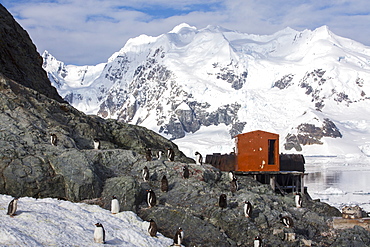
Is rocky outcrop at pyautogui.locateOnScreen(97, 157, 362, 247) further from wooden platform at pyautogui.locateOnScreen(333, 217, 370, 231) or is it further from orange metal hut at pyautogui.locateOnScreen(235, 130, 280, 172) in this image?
orange metal hut at pyautogui.locateOnScreen(235, 130, 280, 172)

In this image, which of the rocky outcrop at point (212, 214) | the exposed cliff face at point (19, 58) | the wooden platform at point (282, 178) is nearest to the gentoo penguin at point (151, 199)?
the rocky outcrop at point (212, 214)

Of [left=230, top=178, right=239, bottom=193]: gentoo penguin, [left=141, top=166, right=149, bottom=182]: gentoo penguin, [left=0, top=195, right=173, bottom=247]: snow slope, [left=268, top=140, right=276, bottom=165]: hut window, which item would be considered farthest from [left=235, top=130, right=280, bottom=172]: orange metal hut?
[left=0, top=195, right=173, bottom=247]: snow slope

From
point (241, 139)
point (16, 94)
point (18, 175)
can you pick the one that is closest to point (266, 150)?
point (241, 139)

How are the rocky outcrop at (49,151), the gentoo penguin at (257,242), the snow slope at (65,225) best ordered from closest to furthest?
the snow slope at (65,225) < the gentoo penguin at (257,242) < the rocky outcrop at (49,151)

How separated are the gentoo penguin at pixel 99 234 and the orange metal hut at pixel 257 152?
82.6 ft

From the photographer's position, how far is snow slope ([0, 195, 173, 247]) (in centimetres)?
1789

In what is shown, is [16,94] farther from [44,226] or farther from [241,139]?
[241,139]

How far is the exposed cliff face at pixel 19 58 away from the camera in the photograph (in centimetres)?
3922

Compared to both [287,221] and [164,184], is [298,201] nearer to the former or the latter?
[287,221]

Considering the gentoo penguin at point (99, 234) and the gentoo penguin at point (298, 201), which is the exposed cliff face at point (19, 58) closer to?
the gentoo penguin at point (99, 234)

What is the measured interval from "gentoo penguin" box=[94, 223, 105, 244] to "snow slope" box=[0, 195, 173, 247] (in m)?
0.22

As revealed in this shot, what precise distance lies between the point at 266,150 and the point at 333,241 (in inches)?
727

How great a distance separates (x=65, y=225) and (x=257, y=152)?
25408 mm

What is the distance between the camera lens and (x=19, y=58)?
41.9 m
